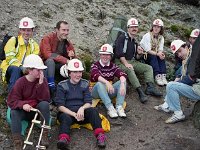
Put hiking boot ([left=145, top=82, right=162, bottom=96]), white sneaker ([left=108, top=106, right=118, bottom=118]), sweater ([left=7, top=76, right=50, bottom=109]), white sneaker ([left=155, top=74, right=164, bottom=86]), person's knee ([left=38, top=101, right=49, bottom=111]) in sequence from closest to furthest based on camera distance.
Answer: sweater ([left=7, top=76, right=50, bottom=109]) < person's knee ([left=38, top=101, right=49, bottom=111]) < white sneaker ([left=108, top=106, right=118, bottom=118]) < hiking boot ([left=145, top=82, right=162, bottom=96]) < white sneaker ([left=155, top=74, right=164, bottom=86])

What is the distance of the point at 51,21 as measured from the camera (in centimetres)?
1425

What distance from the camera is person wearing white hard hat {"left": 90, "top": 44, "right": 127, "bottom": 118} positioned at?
1024 centimetres

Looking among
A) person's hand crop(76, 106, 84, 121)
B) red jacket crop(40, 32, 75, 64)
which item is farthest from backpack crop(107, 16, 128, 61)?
person's hand crop(76, 106, 84, 121)

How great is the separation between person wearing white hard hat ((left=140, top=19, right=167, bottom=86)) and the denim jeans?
15.8 ft

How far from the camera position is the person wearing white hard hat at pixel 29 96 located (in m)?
8.42

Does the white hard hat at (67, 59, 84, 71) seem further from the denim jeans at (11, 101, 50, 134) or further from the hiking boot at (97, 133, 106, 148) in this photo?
the hiking boot at (97, 133, 106, 148)

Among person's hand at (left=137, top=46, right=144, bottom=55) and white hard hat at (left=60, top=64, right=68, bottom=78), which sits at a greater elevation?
person's hand at (left=137, top=46, right=144, bottom=55)

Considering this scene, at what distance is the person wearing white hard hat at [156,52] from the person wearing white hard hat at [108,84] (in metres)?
1.90

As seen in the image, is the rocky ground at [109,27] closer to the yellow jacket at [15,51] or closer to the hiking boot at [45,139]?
the hiking boot at [45,139]

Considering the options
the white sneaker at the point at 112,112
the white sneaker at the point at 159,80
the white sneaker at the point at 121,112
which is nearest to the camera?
the white sneaker at the point at 112,112

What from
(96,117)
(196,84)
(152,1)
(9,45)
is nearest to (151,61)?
(196,84)

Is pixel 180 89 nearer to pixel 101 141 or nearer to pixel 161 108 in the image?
pixel 161 108

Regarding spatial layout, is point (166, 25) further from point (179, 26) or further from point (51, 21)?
point (51, 21)

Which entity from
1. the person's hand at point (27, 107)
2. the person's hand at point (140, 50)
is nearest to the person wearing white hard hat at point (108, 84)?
the person's hand at point (140, 50)
